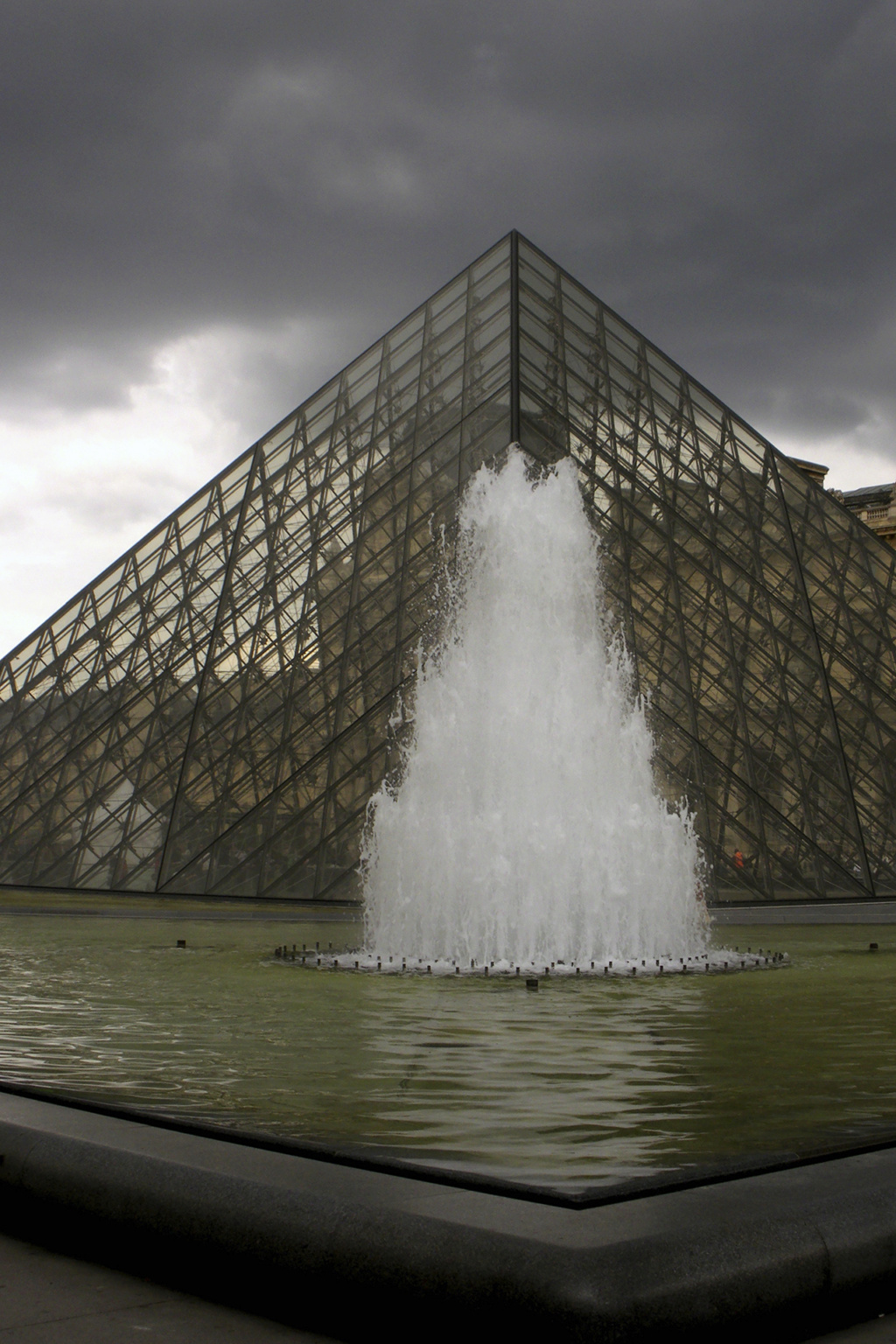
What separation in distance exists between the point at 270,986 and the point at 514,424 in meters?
13.1

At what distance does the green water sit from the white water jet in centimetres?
198

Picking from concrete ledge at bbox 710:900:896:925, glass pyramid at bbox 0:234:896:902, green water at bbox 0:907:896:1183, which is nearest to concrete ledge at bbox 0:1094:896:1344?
green water at bbox 0:907:896:1183

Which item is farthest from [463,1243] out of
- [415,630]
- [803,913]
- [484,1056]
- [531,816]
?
[415,630]

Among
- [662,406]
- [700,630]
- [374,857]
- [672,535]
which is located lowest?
[374,857]

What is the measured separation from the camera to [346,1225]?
2750 millimetres

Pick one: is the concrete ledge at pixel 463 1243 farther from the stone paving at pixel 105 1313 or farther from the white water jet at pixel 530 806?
the white water jet at pixel 530 806

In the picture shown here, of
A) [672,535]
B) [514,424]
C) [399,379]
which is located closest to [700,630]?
[672,535]

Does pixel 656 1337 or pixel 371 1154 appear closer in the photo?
pixel 656 1337

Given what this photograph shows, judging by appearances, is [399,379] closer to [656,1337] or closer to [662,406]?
[662,406]

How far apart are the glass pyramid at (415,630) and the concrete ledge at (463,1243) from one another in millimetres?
14695

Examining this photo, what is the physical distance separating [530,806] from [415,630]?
23.8 ft

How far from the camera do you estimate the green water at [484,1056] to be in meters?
4.07

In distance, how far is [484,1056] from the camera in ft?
19.1

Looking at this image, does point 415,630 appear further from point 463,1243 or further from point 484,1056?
point 463,1243
